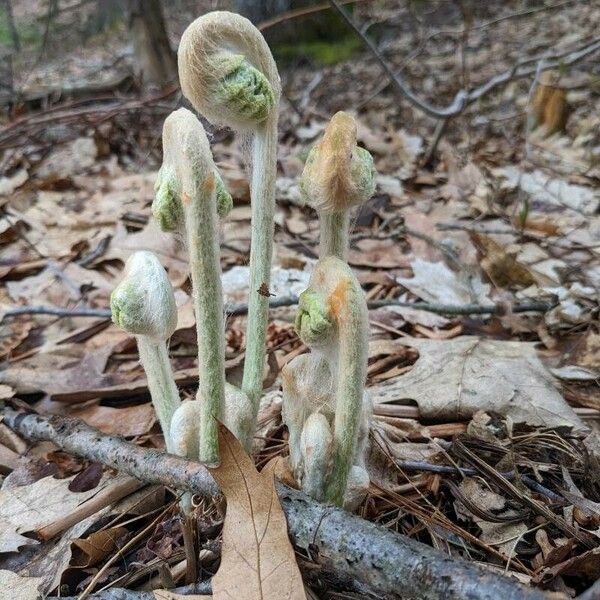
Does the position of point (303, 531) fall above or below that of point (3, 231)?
above

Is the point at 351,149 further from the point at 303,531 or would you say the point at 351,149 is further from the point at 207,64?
the point at 303,531

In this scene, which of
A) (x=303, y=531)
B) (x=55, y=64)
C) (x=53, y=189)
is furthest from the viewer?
(x=55, y=64)

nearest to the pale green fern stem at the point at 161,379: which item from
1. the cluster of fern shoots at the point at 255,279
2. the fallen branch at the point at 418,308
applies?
the cluster of fern shoots at the point at 255,279

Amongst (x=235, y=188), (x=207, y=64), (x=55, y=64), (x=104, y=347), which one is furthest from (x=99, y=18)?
(x=207, y=64)

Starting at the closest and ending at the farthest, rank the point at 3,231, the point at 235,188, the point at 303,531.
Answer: the point at 303,531 < the point at 3,231 < the point at 235,188

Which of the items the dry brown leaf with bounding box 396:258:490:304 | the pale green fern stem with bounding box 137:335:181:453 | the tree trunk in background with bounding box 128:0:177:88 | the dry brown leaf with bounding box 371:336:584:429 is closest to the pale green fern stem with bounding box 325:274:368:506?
the pale green fern stem with bounding box 137:335:181:453

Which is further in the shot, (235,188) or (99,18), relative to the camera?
(99,18)

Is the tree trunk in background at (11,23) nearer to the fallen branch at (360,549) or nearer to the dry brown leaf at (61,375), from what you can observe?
the dry brown leaf at (61,375)
